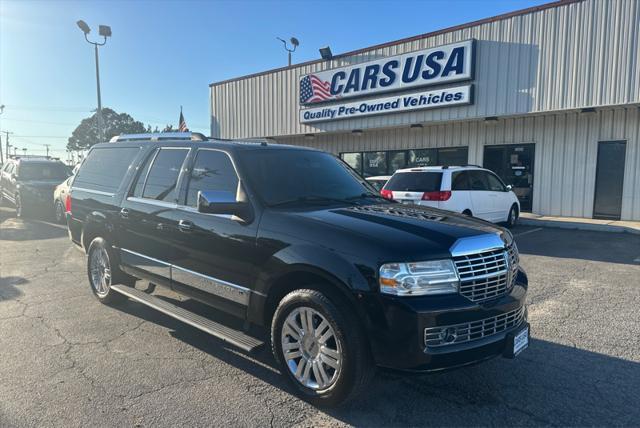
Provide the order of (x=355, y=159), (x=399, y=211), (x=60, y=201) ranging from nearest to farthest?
1. (x=399, y=211)
2. (x=60, y=201)
3. (x=355, y=159)

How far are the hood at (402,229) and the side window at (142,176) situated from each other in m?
2.31

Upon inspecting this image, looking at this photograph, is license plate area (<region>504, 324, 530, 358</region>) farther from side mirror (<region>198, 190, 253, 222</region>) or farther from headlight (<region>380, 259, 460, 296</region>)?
side mirror (<region>198, 190, 253, 222</region>)

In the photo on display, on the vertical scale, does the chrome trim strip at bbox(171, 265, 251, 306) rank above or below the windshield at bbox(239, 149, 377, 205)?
below

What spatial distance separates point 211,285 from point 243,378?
0.84 meters

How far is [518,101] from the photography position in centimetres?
1298

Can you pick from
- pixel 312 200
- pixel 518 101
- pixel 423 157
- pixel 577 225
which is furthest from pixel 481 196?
pixel 312 200

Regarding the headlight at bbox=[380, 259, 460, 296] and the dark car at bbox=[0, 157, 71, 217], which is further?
the dark car at bbox=[0, 157, 71, 217]

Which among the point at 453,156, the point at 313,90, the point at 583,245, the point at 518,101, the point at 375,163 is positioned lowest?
the point at 583,245

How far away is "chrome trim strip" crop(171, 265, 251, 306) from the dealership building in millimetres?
11723

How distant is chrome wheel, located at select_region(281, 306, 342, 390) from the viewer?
3.12 metres

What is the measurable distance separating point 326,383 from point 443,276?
43.7 inches

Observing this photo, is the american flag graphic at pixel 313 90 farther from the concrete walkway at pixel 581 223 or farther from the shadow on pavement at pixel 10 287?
the shadow on pavement at pixel 10 287

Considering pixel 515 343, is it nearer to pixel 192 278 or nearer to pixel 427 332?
pixel 427 332

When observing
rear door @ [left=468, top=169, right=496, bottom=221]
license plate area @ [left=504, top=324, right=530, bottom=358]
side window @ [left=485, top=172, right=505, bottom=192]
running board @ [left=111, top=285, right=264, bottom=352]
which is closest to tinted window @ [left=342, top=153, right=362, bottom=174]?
side window @ [left=485, top=172, right=505, bottom=192]
